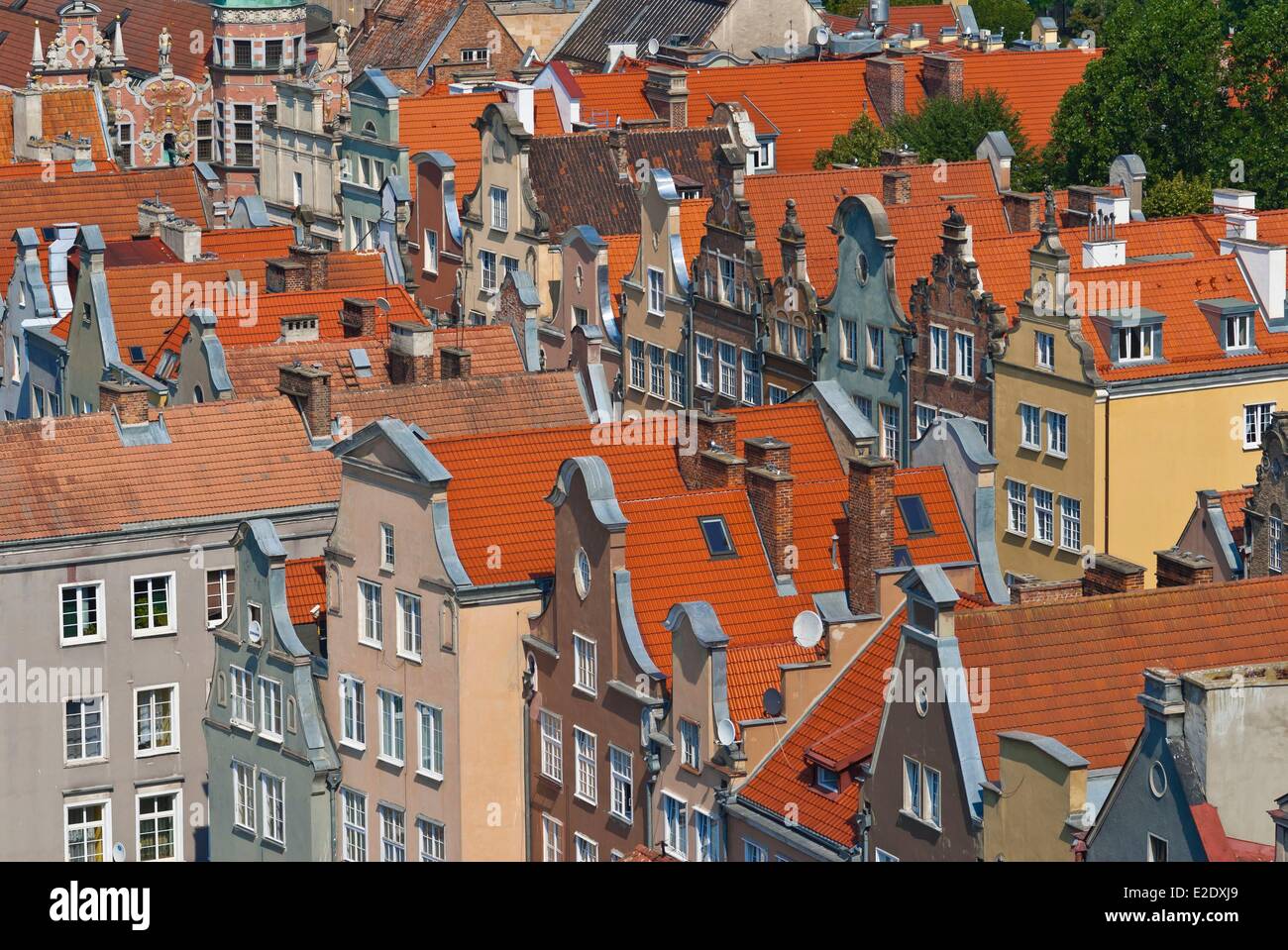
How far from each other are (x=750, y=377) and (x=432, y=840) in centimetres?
2829

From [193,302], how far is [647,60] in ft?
156

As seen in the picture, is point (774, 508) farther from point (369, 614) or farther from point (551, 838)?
A: point (369, 614)

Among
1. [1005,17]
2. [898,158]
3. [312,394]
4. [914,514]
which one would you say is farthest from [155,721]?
[1005,17]

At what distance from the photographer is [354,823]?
2238 inches

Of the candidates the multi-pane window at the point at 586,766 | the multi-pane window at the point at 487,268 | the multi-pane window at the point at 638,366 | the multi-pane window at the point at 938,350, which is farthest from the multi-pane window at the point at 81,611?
the multi-pane window at the point at 487,268

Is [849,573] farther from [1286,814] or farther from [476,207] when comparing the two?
[476,207]

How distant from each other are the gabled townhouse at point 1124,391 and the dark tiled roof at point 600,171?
75.3 ft

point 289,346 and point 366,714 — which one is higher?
point 289,346

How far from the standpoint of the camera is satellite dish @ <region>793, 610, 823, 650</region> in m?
49.6

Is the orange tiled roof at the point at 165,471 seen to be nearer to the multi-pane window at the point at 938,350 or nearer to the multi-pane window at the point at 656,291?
the multi-pane window at the point at 938,350

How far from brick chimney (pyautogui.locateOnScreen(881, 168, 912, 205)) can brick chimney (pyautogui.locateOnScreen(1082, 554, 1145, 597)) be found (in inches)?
1513

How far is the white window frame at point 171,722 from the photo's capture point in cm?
6112
